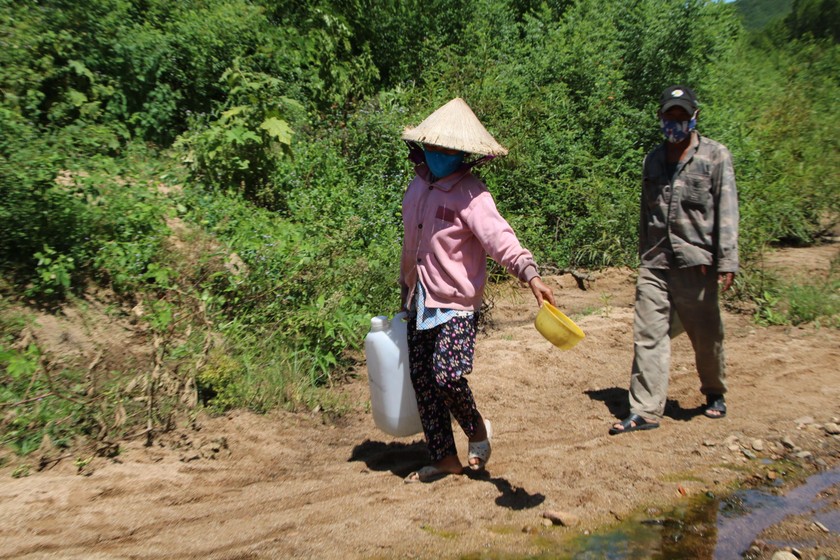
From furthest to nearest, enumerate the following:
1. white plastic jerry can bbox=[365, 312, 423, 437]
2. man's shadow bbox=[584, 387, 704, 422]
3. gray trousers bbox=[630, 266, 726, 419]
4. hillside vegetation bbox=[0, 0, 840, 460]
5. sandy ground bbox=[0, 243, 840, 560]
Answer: hillside vegetation bbox=[0, 0, 840, 460]
man's shadow bbox=[584, 387, 704, 422]
gray trousers bbox=[630, 266, 726, 419]
white plastic jerry can bbox=[365, 312, 423, 437]
sandy ground bbox=[0, 243, 840, 560]

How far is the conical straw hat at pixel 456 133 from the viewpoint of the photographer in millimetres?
4133

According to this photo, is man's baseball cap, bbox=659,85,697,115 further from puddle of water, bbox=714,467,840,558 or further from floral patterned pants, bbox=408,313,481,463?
puddle of water, bbox=714,467,840,558

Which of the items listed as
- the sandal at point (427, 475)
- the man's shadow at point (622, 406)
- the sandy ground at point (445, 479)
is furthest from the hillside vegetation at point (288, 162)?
the man's shadow at point (622, 406)

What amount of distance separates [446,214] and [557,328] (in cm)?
86

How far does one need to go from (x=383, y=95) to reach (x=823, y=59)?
10.5 m

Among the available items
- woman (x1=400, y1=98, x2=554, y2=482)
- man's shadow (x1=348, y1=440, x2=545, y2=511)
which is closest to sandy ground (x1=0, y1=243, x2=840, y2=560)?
man's shadow (x1=348, y1=440, x2=545, y2=511)

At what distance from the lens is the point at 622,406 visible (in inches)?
226

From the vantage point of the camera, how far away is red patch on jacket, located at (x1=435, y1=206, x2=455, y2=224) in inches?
167

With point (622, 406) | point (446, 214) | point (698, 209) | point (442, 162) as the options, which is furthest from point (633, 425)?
point (442, 162)

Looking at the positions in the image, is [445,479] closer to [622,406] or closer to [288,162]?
[622,406]

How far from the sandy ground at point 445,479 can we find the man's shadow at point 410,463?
0.05ft

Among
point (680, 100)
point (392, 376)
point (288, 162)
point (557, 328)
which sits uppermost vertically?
point (288, 162)

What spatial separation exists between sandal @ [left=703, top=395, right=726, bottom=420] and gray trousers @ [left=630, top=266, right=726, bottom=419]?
0.20 meters

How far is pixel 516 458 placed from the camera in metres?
4.78
